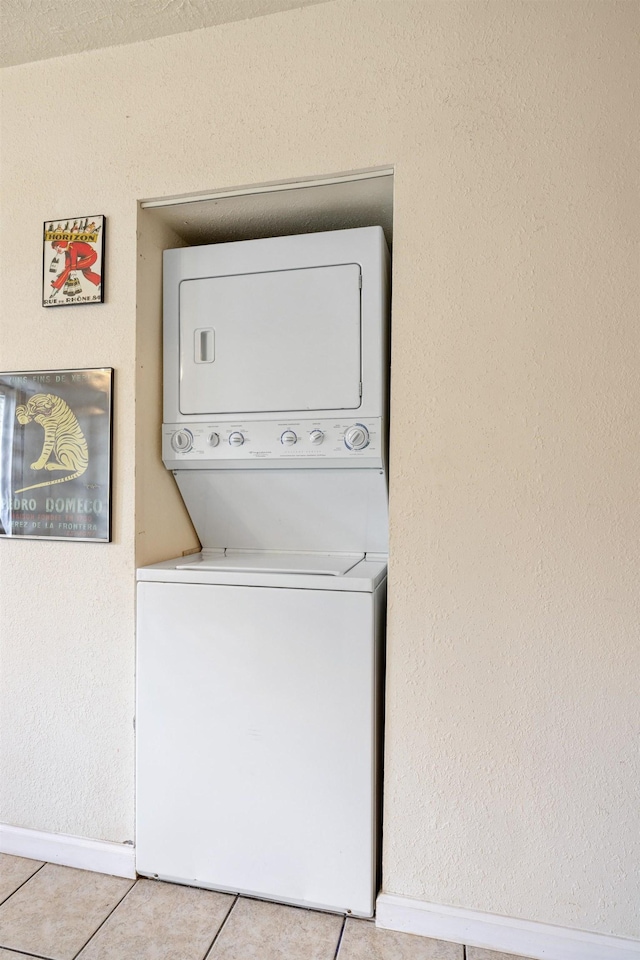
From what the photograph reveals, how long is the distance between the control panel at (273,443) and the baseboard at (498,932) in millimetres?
1251

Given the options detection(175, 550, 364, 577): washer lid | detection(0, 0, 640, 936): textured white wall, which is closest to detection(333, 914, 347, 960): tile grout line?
detection(0, 0, 640, 936): textured white wall

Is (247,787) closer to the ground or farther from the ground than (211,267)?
closer to the ground

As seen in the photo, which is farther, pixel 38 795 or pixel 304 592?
pixel 38 795

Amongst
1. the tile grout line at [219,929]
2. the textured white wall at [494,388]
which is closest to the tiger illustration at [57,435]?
the textured white wall at [494,388]

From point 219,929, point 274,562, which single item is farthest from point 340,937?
point 274,562

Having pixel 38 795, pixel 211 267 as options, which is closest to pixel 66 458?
pixel 211 267

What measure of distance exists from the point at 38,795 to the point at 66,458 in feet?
3.75

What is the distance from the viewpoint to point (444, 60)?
60.4 inches

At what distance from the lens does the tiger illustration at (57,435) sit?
1.85 m

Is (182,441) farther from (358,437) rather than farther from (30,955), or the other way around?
(30,955)

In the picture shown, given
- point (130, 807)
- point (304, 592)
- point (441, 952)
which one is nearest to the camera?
point (441, 952)

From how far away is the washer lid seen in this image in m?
1.69

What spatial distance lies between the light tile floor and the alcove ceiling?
8.59 ft

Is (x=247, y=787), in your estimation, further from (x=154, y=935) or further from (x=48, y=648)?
(x=48, y=648)
